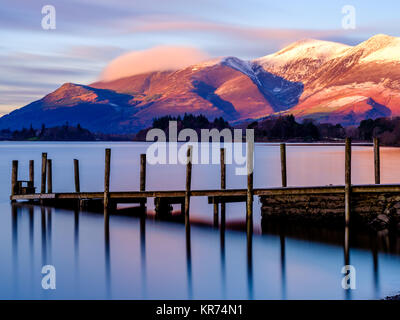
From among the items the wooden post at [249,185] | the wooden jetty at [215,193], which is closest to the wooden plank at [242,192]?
the wooden jetty at [215,193]

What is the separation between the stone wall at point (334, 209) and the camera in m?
21.5

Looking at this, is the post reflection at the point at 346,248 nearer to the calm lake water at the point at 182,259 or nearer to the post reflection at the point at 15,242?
the calm lake water at the point at 182,259

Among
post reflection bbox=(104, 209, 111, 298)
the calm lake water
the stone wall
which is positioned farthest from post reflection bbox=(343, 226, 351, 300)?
post reflection bbox=(104, 209, 111, 298)

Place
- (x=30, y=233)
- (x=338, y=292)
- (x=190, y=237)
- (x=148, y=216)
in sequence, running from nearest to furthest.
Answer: (x=338, y=292) → (x=190, y=237) → (x=30, y=233) → (x=148, y=216)

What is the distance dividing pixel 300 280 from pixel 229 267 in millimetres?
2595

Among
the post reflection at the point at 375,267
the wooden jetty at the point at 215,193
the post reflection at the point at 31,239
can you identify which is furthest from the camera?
the wooden jetty at the point at 215,193

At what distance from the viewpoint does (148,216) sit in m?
27.2

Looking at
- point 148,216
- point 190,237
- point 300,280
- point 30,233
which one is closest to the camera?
point 300,280

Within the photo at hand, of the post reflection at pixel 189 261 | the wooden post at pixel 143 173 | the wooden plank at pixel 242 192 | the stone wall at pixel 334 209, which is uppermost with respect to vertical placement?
the wooden post at pixel 143 173

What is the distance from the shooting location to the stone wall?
21.5m

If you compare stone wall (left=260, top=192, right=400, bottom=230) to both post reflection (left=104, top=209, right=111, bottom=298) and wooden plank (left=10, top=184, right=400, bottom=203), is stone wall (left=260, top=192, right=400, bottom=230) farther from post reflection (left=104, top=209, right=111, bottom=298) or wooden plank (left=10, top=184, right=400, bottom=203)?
post reflection (left=104, top=209, right=111, bottom=298)
